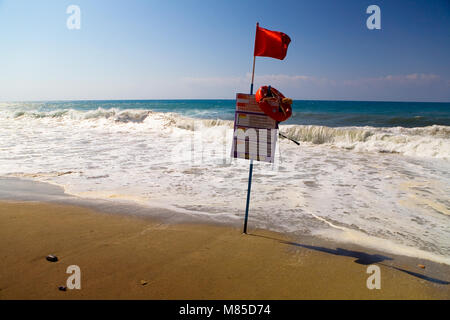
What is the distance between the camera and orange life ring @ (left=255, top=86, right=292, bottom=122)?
3385 millimetres

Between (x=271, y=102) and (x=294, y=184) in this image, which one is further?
(x=294, y=184)

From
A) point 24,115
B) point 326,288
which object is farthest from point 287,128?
point 24,115

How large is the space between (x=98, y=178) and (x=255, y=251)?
16.2 feet

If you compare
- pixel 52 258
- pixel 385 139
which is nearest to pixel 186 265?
pixel 52 258

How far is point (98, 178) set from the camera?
6.74 metres

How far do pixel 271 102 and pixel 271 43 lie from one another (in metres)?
0.76

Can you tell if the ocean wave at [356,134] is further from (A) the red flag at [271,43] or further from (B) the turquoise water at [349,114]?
(A) the red flag at [271,43]

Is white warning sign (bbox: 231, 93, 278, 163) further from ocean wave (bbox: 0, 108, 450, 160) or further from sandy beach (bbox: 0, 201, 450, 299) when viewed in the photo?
ocean wave (bbox: 0, 108, 450, 160)

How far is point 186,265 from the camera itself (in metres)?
2.99

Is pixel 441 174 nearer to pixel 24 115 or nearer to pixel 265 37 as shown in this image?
pixel 265 37

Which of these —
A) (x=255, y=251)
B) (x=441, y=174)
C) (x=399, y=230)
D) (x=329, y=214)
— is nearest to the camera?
(x=255, y=251)

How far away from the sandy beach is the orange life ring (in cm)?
170

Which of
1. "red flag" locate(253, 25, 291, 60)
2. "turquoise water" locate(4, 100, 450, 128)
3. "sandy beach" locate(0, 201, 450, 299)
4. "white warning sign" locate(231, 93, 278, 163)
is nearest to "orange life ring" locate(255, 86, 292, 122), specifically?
"white warning sign" locate(231, 93, 278, 163)

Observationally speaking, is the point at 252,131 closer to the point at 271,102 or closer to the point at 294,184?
the point at 271,102
